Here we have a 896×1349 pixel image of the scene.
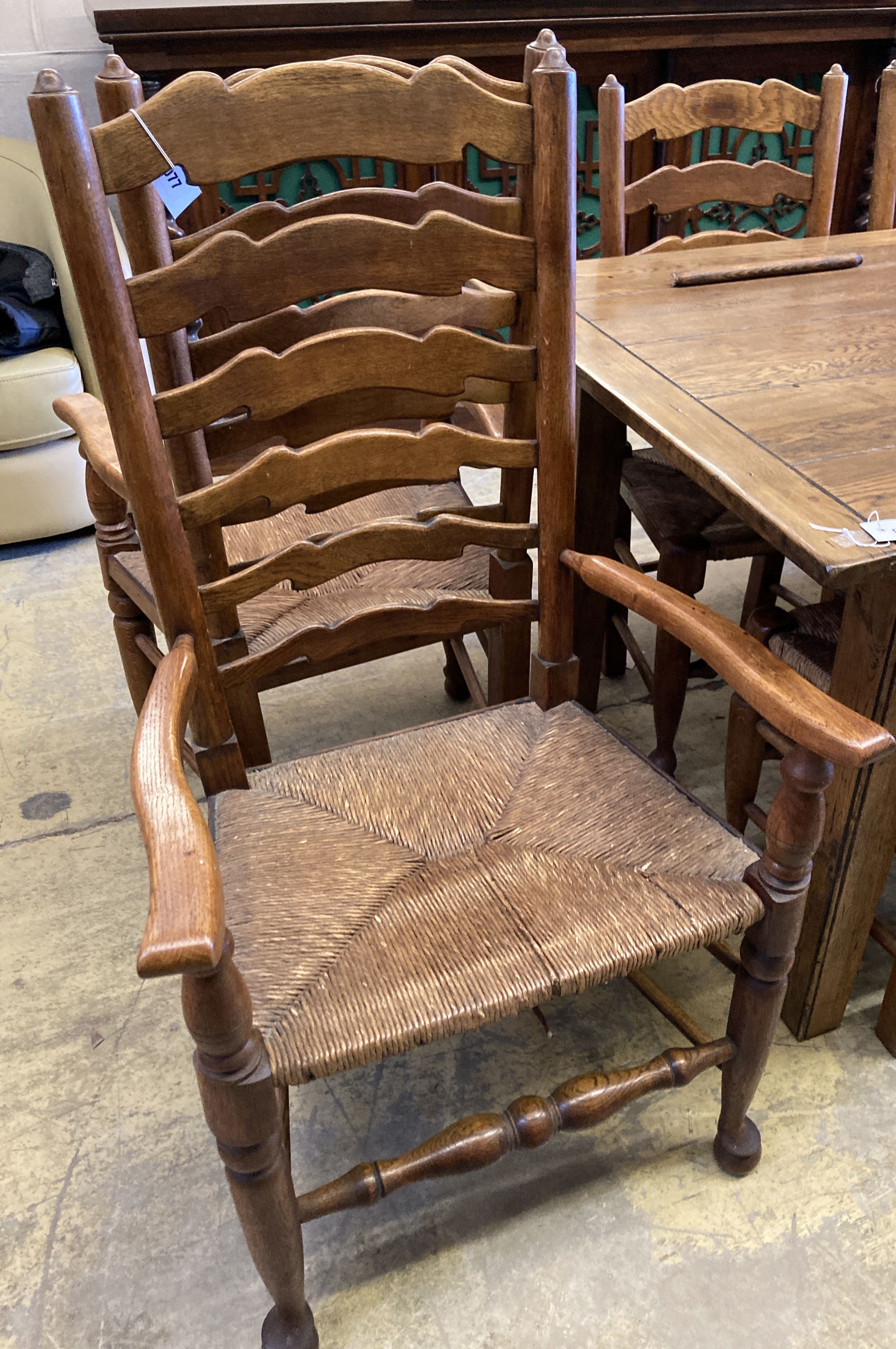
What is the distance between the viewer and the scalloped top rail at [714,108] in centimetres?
178

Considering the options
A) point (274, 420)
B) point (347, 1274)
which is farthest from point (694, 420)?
point (347, 1274)

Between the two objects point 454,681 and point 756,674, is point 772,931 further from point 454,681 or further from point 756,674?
point 454,681

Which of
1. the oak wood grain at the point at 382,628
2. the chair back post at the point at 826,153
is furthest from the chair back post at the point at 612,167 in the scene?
the oak wood grain at the point at 382,628

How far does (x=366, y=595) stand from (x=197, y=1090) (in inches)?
28.4

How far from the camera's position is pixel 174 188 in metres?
0.90

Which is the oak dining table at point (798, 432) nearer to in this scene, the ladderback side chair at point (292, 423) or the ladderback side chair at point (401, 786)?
the ladderback side chair at point (401, 786)

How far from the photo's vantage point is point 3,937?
5.04 ft

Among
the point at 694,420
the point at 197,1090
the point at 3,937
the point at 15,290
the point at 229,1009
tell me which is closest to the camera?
the point at 229,1009

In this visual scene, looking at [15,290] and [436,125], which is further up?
[436,125]

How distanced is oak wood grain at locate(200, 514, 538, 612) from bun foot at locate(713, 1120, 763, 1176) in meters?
0.75

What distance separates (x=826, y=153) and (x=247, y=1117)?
197 centimetres

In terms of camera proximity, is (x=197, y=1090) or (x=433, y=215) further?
(x=197, y=1090)

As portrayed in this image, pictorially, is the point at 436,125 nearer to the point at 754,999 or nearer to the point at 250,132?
the point at 250,132

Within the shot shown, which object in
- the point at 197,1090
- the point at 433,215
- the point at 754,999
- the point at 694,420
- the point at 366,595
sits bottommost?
the point at 197,1090
